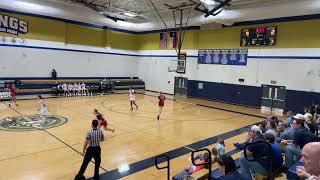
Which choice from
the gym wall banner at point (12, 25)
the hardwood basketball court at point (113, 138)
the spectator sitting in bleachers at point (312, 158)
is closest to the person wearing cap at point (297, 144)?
the hardwood basketball court at point (113, 138)

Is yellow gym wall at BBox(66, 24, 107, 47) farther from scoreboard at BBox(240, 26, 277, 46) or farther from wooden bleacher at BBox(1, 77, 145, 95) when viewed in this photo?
scoreboard at BBox(240, 26, 277, 46)

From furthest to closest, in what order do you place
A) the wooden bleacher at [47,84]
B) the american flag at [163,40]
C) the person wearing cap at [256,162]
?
the american flag at [163,40] < the wooden bleacher at [47,84] < the person wearing cap at [256,162]

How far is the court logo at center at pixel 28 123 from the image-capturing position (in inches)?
411

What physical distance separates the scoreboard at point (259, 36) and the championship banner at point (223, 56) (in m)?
0.70

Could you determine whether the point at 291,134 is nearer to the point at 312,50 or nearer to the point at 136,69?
the point at 312,50

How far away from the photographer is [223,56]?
64.9 feet

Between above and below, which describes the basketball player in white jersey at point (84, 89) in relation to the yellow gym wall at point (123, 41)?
below

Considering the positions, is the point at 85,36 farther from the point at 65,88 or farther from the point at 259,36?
the point at 259,36

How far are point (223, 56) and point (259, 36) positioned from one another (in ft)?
10.1

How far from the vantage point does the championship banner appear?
18625mm

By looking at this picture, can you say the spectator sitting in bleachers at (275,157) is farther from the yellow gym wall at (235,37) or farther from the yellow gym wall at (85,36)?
the yellow gym wall at (85,36)

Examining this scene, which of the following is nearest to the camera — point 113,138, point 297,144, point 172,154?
point 297,144

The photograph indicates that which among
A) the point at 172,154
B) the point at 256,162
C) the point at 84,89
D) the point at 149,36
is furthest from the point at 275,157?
the point at 149,36

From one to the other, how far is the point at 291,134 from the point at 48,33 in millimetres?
18738
